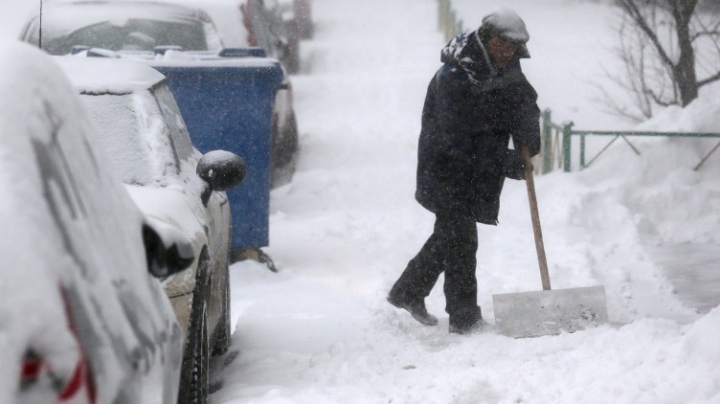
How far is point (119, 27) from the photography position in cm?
958

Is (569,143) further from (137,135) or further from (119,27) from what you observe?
(137,135)

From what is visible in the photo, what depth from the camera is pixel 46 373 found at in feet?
6.29

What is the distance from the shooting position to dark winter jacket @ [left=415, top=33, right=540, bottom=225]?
6.20 meters

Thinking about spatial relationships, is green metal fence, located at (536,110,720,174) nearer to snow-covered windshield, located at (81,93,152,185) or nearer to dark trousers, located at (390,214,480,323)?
dark trousers, located at (390,214,480,323)

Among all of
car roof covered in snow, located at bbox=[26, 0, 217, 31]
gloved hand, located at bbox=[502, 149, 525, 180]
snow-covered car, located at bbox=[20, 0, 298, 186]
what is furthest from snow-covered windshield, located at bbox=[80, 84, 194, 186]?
car roof covered in snow, located at bbox=[26, 0, 217, 31]

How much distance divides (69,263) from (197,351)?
2310mm

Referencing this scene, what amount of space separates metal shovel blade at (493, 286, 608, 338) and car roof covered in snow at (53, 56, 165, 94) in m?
2.06

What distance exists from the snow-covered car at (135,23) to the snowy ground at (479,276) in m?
1.56

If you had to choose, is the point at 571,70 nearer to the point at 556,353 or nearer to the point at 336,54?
the point at 336,54

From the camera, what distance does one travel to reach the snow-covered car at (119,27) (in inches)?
370

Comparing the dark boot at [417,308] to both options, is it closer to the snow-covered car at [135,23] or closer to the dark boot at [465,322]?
the dark boot at [465,322]

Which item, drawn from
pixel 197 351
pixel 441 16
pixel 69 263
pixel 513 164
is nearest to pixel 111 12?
pixel 513 164

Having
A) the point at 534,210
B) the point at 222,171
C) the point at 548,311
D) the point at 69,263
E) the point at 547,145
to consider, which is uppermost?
the point at 69,263

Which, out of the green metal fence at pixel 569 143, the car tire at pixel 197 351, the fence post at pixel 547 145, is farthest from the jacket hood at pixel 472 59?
the fence post at pixel 547 145
